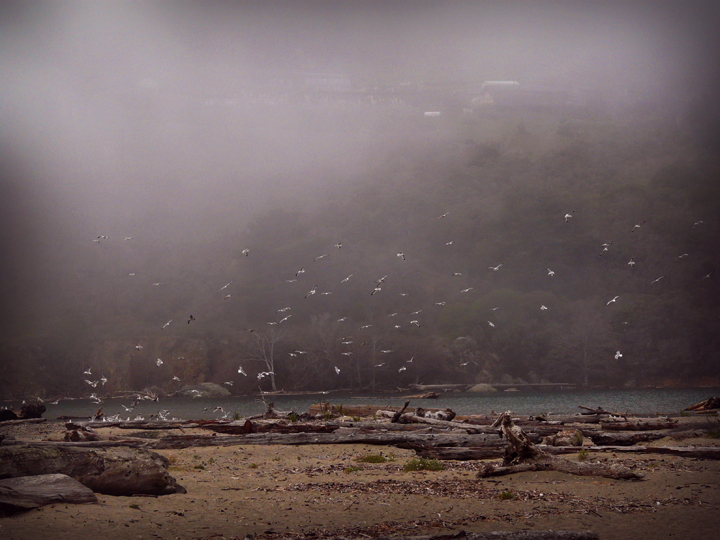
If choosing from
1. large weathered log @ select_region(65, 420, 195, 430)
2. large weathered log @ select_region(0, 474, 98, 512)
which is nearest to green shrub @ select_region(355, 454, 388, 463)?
large weathered log @ select_region(0, 474, 98, 512)

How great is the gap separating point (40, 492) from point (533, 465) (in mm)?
11243

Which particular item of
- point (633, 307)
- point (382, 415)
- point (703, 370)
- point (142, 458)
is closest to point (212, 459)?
point (142, 458)

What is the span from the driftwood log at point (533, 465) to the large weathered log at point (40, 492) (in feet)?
30.4

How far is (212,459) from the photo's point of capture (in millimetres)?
17766

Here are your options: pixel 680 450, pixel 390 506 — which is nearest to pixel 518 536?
pixel 390 506

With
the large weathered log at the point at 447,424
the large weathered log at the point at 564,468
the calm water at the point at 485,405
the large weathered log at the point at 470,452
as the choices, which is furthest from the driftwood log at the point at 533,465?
the calm water at the point at 485,405

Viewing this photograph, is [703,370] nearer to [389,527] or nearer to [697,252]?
[697,252]

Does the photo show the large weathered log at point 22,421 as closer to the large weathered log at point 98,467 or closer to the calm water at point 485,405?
the calm water at point 485,405

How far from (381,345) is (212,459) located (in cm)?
11532

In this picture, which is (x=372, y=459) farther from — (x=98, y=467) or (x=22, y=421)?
(x=22, y=421)

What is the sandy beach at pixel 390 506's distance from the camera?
9.03m

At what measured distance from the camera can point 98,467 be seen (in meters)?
10.9

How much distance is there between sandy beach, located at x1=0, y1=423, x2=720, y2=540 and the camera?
29.6 ft

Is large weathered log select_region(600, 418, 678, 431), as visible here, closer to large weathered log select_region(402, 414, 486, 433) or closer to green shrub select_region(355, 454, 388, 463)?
large weathered log select_region(402, 414, 486, 433)
